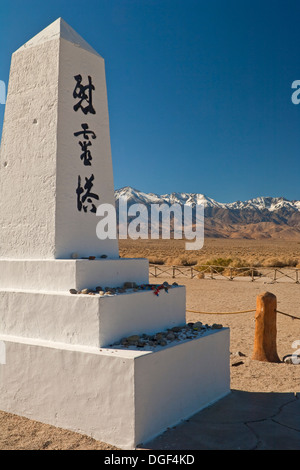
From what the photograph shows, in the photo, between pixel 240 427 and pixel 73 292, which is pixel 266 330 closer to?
pixel 240 427

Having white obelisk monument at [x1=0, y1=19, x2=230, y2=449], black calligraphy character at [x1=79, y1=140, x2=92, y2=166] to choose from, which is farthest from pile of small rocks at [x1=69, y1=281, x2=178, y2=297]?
black calligraphy character at [x1=79, y1=140, x2=92, y2=166]

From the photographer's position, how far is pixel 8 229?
565cm

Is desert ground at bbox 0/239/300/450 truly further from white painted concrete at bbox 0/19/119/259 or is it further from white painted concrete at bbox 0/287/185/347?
white painted concrete at bbox 0/19/119/259

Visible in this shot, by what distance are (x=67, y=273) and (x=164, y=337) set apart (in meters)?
1.30

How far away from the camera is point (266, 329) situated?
717 cm

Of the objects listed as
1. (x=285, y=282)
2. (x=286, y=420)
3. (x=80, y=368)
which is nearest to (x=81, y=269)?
(x=80, y=368)

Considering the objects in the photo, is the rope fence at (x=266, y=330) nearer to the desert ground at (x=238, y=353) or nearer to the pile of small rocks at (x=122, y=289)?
the desert ground at (x=238, y=353)

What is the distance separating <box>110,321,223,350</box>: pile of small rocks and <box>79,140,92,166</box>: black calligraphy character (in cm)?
228

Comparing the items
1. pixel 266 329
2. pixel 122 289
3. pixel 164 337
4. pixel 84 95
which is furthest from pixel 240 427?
pixel 84 95

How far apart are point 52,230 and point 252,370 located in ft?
12.7

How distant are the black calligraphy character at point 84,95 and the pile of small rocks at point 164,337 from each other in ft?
9.60

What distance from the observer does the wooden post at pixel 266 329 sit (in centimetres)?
706

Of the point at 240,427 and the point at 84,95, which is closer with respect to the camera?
the point at 240,427
